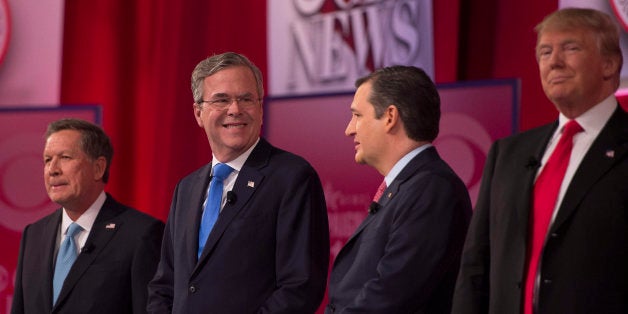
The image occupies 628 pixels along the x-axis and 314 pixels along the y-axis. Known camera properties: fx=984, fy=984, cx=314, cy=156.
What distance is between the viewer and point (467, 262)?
2.72 m

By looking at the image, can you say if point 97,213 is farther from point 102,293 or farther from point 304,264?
point 304,264

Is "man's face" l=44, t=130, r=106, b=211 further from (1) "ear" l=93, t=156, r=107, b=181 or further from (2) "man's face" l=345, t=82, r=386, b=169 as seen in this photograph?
(2) "man's face" l=345, t=82, r=386, b=169

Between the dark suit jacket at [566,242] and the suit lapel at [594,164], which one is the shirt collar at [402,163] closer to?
the dark suit jacket at [566,242]

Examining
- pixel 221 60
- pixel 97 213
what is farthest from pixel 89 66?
pixel 221 60

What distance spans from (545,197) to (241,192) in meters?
1.17

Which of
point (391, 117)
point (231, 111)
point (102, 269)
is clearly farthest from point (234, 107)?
point (102, 269)

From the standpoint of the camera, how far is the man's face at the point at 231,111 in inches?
136

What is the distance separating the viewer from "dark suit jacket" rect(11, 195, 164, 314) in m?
3.94

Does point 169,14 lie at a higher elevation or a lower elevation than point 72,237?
higher

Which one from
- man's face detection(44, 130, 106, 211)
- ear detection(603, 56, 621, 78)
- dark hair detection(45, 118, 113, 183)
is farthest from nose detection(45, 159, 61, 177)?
ear detection(603, 56, 621, 78)

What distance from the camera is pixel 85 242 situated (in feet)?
13.4

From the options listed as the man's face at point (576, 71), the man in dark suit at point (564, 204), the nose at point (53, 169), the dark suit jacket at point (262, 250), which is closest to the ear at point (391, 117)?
the dark suit jacket at point (262, 250)

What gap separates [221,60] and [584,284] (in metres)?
1.62

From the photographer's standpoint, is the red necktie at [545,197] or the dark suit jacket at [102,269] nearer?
the red necktie at [545,197]
